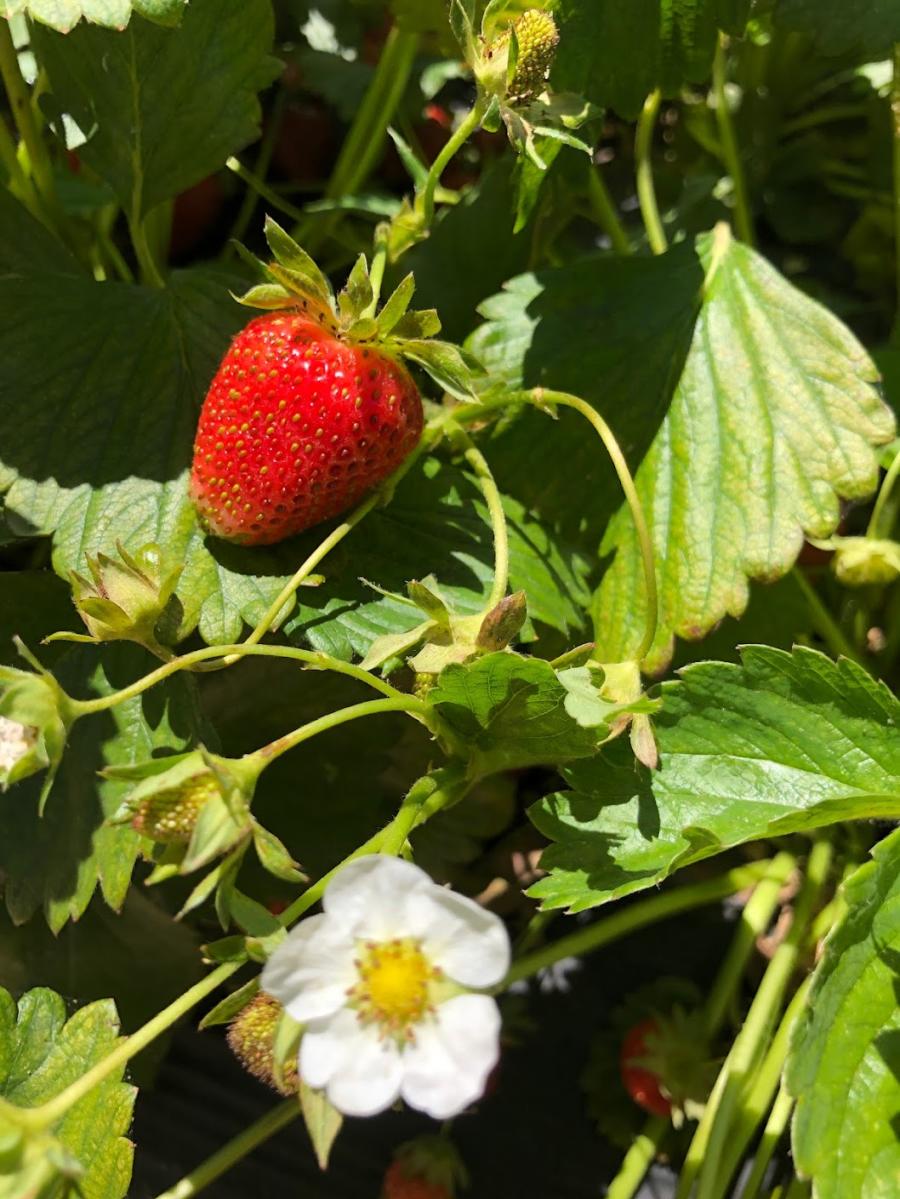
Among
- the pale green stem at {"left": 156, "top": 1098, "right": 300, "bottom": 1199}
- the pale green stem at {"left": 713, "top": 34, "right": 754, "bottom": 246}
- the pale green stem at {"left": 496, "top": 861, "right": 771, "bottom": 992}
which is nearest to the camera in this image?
the pale green stem at {"left": 156, "top": 1098, "right": 300, "bottom": 1199}

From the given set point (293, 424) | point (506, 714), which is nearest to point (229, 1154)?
Answer: point (506, 714)

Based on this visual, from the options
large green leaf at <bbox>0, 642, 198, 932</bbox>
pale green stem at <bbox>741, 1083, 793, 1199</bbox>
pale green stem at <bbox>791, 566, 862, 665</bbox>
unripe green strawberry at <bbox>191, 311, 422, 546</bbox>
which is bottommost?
pale green stem at <bbox>741, 1083, 793, 1199</bbox>

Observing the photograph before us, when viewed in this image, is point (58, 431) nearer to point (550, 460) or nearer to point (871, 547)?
point (550, 460)

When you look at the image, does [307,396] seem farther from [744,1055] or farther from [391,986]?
[744,1055]

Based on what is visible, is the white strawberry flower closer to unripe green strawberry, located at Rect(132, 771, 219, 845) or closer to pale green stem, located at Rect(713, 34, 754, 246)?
unripe green strawberry, located at Rect(132, 771, 219, 845)

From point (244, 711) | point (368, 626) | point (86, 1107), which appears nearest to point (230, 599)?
point (368, 626)

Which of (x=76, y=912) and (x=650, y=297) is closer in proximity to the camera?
(x=76, y=912)

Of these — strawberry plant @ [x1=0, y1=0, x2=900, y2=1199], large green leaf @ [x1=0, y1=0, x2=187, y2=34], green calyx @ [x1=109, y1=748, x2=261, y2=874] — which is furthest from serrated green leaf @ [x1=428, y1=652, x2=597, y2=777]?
large green leaf @ [x1=0, y1=0, x2=187, y2=34]
